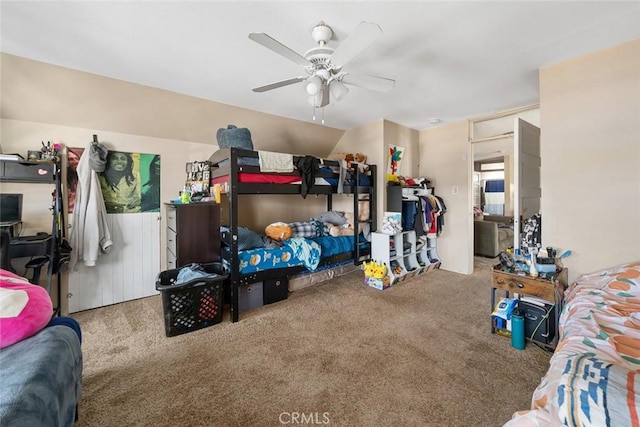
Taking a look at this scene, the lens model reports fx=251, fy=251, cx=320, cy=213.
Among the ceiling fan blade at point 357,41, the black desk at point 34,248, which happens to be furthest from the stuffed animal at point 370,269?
the black desk at point 34,248

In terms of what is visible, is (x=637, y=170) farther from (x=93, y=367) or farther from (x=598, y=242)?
(x=93, y=367)

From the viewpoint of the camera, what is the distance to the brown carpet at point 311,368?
1.51 m

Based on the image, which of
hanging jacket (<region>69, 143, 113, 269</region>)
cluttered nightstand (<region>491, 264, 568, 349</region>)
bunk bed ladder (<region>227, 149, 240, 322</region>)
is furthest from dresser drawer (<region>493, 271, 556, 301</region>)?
hanging jacket (<region>69, 143, 113, 269</region>)

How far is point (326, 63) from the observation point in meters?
1.95

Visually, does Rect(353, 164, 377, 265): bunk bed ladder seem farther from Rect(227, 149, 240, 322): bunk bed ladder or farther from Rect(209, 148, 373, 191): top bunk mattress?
Rect(227, 149, 240, 322): bunk bed ladder

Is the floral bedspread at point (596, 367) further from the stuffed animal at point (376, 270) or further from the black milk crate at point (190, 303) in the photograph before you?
the black milk crate at point (190, 303)

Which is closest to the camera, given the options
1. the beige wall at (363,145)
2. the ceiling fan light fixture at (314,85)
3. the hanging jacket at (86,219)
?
the ceiling fan light fixture at (314,85)

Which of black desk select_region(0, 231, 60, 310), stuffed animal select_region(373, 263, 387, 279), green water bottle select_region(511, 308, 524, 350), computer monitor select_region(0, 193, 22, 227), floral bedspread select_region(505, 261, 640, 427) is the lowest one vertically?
green water bottle select_region(511, 308, 524, 350)

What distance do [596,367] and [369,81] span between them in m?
2.12

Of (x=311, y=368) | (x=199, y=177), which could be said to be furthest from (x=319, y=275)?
(x=199, y=177)

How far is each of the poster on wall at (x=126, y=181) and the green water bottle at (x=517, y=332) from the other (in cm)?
419

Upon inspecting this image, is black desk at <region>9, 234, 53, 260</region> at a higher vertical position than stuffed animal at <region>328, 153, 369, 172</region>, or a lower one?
lower

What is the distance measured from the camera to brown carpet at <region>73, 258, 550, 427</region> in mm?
1514

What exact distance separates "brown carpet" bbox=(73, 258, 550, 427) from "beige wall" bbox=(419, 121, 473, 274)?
150 cm
